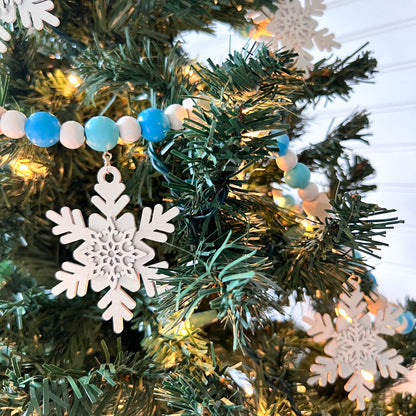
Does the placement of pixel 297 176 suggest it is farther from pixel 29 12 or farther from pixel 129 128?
pixel 29 12

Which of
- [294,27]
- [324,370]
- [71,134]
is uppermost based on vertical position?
[294,27]

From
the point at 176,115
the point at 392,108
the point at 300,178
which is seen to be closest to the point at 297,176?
the point at 300,178

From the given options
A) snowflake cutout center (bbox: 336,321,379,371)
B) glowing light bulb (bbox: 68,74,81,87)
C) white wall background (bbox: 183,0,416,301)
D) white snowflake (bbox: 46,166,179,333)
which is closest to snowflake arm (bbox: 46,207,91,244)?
white snowflake (bbox: 46,166,179,333)

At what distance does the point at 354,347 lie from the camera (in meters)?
0.44

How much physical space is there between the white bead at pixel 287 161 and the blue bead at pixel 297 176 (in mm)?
10

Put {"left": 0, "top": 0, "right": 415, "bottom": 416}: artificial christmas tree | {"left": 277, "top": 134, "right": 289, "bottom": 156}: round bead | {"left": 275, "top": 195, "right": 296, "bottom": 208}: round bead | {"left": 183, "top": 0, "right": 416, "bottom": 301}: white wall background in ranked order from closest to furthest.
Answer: {"left": 0, "top": 0, "right": 415, "bottom": 416}: artificial christmas tree, {"left": 277, "top": 134, "right": 289, "bottom": 156}: round bead, {"left": 275, "top": 195, "right": 296, "bottom": 208}: round bead, {"left": 183, "top": 0, "right": 416, "bottom": 301}: white wall background

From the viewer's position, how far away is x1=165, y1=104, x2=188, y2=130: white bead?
1.08ft

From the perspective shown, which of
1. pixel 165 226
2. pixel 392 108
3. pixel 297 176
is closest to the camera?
pixel 165 226

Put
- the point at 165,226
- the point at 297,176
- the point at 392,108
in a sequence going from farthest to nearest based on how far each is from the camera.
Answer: the point at 392,108 → the point at 297,176 → the point at 165,226

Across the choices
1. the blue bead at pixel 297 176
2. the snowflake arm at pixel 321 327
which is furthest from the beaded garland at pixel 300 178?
the snowflake arm at pixel 321 327

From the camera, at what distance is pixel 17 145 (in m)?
0.36

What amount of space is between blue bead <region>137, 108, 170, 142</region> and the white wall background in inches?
19.8

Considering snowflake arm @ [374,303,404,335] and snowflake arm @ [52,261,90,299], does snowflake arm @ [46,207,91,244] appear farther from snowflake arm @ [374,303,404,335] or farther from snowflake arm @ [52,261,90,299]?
snowflake arm @ [374,303,404,335]

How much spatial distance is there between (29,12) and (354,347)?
0.43 metres
